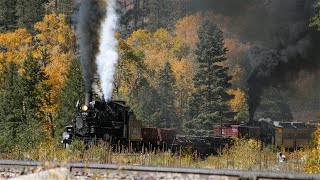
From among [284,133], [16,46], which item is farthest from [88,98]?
[16,46]

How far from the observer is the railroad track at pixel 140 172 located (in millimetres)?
9844

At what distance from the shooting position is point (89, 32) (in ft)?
91.8

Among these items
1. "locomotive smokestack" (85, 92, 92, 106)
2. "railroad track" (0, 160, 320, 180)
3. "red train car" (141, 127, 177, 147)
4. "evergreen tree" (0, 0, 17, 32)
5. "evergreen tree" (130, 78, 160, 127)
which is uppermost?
"evergreen tree" (0, 0, 17, 32)

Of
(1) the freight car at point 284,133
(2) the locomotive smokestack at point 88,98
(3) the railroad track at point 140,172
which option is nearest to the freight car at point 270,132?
(1) the freight car at point 284,133

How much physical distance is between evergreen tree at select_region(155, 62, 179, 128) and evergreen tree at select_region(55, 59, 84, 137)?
2455cm

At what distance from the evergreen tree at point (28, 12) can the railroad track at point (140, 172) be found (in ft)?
187

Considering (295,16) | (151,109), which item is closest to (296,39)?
(295,16)

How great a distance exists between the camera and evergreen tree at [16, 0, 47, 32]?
66000mm

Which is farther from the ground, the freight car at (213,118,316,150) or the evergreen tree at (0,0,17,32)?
the evergreen tree at (0,0,17,32)

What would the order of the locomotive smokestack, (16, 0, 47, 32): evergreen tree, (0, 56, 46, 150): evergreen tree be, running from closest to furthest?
the locomotive smokestack
(0, 56, 46, 150): evergreen tree
(16, 0, 47, 32): evergreen tree

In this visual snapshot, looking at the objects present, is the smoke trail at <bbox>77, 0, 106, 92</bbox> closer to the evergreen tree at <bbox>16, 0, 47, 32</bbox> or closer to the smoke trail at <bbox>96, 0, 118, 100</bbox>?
the smoke trail at <bbox>96, 0, 118, 100</bbox>

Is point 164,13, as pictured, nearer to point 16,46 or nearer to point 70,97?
point 16,46

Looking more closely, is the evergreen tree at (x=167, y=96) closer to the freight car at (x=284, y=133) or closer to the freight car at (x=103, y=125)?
the freight car at (x=284, y=133)

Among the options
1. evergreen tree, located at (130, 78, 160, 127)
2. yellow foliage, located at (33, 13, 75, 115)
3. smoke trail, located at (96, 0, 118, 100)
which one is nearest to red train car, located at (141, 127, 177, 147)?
smoke trail, located at (96, 0, 118, 100)
